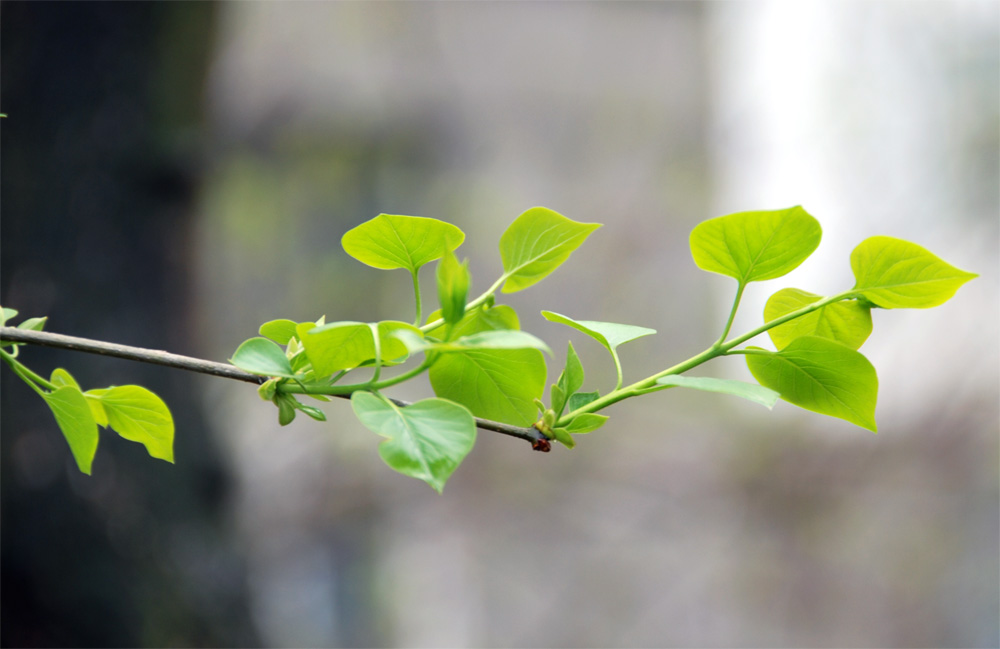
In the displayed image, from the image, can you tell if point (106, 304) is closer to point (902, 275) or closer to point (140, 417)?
point (140, 417)

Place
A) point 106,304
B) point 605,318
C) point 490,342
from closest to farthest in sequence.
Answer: point 490,342 → point 106,304 → point 605,318

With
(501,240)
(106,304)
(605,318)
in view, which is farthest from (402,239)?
(605,318)

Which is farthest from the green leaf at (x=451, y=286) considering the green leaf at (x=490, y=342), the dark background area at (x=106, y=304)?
the dark background area at (x=106, y=304)

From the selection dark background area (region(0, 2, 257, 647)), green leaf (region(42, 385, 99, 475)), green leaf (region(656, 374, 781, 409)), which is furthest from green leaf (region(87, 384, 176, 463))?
dark background area (region(0, 2, 257, 647))

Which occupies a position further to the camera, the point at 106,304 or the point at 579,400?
the point at 106,304

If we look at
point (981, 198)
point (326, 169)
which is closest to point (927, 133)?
point (981, 198)

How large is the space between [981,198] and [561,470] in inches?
28.8

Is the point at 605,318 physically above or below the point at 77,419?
below

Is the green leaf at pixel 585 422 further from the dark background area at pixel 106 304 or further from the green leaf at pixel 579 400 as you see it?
the dark background area at pixel 106 304

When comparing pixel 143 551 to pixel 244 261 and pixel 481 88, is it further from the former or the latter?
pixel 481 88

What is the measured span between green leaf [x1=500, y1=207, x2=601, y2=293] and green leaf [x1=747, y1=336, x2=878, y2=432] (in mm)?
45

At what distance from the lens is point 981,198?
2.96ft

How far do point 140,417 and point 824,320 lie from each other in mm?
174

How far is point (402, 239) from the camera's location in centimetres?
14
